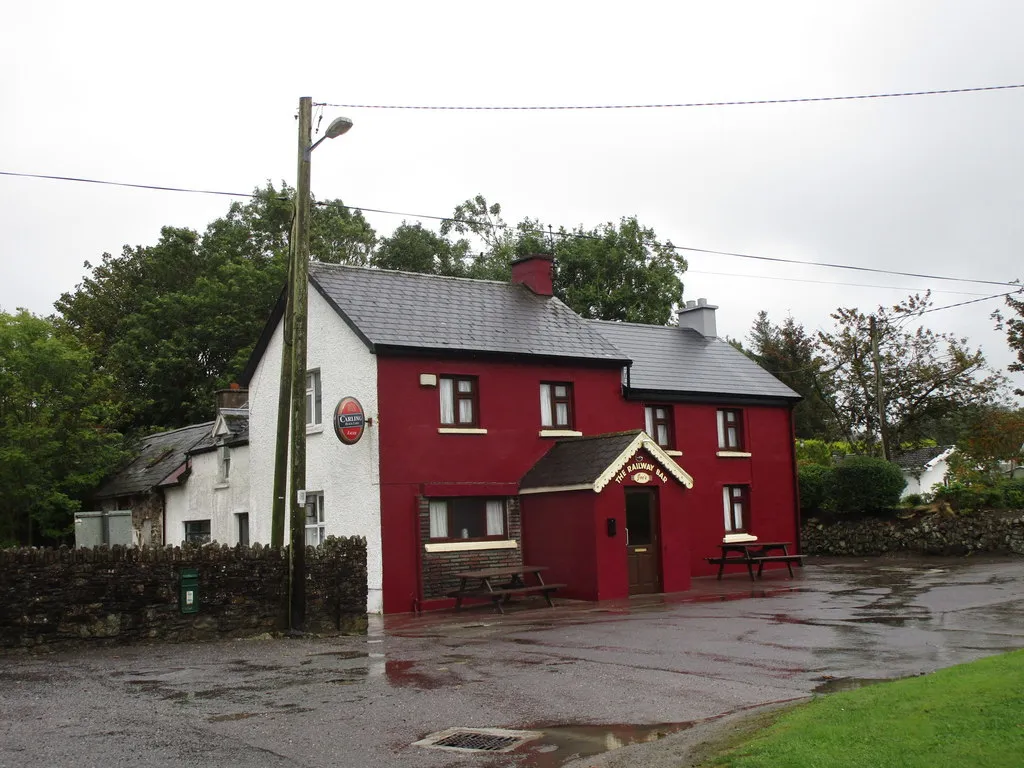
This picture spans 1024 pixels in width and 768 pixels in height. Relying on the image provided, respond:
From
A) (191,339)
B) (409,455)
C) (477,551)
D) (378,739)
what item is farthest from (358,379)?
(191,339)

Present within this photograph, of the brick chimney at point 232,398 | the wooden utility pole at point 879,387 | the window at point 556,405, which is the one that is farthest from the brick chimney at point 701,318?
the brick chimney at point 232,398

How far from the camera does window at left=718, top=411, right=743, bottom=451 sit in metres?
31.8

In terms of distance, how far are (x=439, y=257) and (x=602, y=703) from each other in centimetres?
4753

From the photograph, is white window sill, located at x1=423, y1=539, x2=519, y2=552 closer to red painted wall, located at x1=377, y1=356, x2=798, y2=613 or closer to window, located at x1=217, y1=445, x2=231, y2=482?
red painted wall, located at x1=377, y1=356, x2=798, y2=613

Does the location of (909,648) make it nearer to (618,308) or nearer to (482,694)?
(482,694)

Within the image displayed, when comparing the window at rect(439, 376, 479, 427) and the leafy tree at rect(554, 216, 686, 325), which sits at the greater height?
the leafy tree at rect(554, 216, 686, 325)

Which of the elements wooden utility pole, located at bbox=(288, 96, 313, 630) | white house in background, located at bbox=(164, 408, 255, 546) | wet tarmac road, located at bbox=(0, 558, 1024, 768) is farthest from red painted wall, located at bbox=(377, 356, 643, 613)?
white house in background, located at bbox=(164, 408, 255, 546)

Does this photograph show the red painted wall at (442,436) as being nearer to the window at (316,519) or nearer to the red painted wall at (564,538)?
the red painted wall at (564,538)

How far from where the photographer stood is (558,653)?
14539 millimetres

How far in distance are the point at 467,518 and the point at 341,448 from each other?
3.29m

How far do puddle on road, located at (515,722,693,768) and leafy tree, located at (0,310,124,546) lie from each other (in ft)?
83.2

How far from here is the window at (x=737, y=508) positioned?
31438mm

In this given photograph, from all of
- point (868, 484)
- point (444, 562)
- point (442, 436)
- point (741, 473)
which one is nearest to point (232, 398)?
point (442, 436)

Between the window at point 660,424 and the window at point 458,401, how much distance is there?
258 inches
